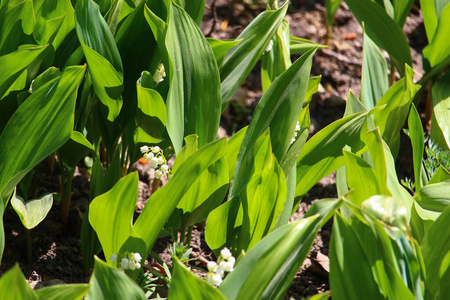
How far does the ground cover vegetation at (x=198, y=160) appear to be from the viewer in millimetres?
1028

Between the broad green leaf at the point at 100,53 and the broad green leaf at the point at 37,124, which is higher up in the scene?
the broad green leaf at the point at 100,53

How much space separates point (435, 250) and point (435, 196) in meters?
0.15

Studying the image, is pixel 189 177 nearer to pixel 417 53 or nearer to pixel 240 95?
pixel 240 95

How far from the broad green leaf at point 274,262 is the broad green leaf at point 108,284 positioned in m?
0.19

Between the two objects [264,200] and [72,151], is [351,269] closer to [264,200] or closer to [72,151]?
[264,200]

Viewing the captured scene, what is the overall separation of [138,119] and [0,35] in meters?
0.44

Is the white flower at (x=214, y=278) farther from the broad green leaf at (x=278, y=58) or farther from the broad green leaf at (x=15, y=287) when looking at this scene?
the broad green leaf at (x=278, y=58)

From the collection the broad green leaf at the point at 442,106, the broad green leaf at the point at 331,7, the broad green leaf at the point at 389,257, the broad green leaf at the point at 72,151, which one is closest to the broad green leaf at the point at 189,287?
the broad green leaf at the point at 389,257

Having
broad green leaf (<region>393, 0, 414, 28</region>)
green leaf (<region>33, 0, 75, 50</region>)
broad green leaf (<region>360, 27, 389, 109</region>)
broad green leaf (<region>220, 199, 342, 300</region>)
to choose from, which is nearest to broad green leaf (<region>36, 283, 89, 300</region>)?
broad green leaf (<region>220, 199, 342, 300</region>)

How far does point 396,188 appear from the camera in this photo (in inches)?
52.4

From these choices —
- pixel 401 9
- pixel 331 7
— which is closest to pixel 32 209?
pixel 401 9

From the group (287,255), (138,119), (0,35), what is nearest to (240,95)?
(138,119)

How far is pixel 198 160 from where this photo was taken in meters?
1.14

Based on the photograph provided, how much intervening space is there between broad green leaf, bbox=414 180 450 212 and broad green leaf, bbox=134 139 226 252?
498 mm
